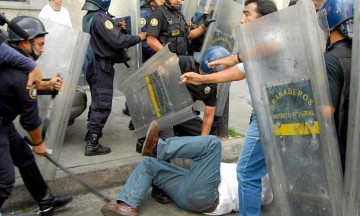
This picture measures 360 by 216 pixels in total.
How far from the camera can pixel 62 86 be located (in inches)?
143

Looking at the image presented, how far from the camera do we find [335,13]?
2271 millimetres

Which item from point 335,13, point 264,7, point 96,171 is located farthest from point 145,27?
point 335,13

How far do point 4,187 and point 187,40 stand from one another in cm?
278

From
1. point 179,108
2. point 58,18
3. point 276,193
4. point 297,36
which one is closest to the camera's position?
point 297,36

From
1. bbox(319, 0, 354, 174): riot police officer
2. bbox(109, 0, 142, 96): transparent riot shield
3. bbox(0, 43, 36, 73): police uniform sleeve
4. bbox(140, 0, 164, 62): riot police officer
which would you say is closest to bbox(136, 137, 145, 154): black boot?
bbox(109, 0, 142, 96): transparent riot shield

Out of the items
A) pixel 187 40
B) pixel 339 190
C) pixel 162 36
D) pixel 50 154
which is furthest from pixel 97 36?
pixel 339 190

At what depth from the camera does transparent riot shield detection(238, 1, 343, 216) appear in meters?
2.13

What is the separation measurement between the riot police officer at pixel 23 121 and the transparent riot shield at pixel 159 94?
1.09 metres

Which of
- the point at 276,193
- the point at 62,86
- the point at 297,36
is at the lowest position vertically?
the point at 276,193

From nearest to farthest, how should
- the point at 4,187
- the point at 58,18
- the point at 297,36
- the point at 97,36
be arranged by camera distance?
the point at 297,36, the point at 4,187, the point at 97,36, the point at 58,18

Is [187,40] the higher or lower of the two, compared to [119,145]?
higher

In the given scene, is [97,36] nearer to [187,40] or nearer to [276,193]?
[187,40]

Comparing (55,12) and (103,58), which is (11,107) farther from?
(55,12)

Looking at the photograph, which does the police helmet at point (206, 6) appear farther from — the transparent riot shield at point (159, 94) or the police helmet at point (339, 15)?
the police helmet at point (339, 15)
